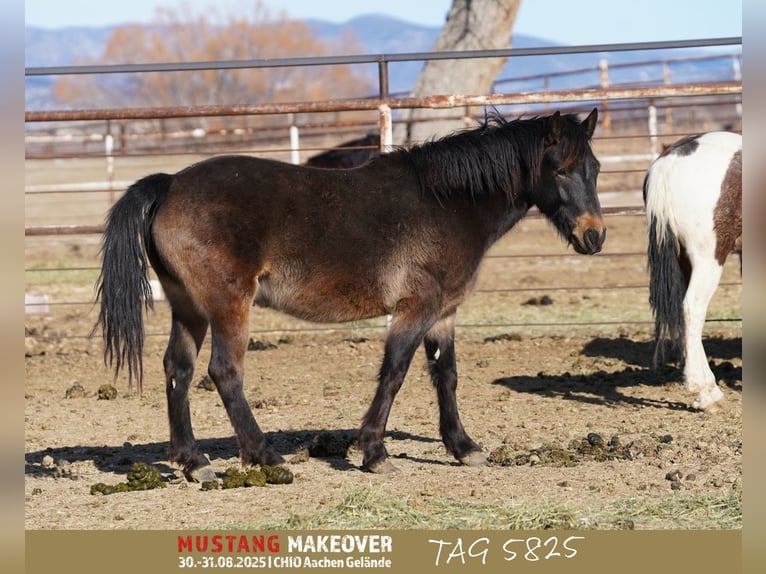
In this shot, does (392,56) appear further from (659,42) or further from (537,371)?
(537,371)

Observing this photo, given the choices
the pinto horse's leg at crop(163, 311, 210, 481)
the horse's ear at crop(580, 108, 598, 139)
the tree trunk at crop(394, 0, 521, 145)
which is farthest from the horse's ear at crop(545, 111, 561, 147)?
the tree trunk at crop(394, 0, 521, 145)

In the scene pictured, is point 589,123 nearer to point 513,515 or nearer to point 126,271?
Result: point 513,515

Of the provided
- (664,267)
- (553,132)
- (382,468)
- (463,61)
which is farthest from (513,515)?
(463,61)

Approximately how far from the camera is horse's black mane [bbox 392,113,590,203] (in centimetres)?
514

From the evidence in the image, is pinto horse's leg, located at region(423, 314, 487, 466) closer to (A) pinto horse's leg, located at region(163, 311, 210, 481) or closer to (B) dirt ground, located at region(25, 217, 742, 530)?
(B) dirt ground, located at region(25, 217, 742, 530)

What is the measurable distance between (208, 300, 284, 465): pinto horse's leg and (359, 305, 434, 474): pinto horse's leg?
49 centimetres

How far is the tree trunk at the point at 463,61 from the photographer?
14.8 m

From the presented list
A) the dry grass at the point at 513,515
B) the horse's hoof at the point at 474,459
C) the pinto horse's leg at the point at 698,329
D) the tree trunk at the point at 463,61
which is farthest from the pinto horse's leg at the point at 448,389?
the tree trunk at the point at 463,61

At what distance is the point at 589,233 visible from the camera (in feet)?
16.8

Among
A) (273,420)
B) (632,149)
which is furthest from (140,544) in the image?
(632,149)

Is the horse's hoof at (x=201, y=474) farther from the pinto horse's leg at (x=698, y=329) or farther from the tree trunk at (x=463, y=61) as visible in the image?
the tree trunk at (x=463, y=61)

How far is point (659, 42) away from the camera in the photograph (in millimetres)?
7598

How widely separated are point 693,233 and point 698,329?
24.4 inches

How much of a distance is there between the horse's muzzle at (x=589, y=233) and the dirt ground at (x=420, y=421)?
3.51 ft
